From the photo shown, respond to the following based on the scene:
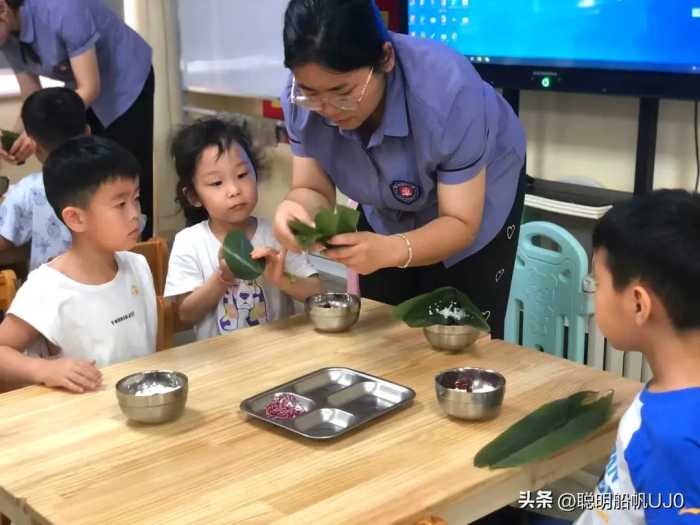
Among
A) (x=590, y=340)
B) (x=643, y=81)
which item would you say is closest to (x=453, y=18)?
(x=643, y=81)

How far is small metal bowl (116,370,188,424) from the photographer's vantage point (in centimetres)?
141

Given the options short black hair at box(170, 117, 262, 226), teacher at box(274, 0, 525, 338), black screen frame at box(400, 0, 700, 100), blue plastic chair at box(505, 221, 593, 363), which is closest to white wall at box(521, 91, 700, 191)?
black screen frame at box(400, 0, 700, 100)

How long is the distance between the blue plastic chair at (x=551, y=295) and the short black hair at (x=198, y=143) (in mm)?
947

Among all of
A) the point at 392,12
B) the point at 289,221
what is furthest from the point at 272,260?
the point at 392,12

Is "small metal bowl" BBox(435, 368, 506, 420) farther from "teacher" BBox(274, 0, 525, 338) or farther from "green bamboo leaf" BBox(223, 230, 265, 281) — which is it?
"green bamboo leaf" BBox(223, 230, 265, 281)

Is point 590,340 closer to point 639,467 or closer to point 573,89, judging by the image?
point 573,89

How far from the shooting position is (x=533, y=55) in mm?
2779

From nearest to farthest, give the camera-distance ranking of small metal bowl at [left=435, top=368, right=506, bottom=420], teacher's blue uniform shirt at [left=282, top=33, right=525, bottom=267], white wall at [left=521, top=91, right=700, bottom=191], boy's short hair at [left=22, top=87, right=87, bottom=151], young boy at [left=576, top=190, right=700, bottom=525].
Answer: young boy at [left=576, top=190, right=700, bottom=525] < small metal bowl at [left=435, top=368, right=506, bottom=420] < teacher's blue uniform shirt at [left=282, top=33, right=525, bottom=267] < white wall at [left=521, top=91, right=700, bottom=191] < boy's short hair at [left=22, top=87, right=87, bottom=151]

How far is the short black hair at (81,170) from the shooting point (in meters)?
1.93

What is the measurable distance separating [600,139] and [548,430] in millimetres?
1660

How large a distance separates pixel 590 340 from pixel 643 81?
772mm

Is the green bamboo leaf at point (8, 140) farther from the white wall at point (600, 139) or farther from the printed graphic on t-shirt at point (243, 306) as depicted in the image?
the white wall at point (600, 139)

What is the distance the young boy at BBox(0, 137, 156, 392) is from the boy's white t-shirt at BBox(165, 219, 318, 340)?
0.19 m

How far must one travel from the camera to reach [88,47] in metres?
3.27
